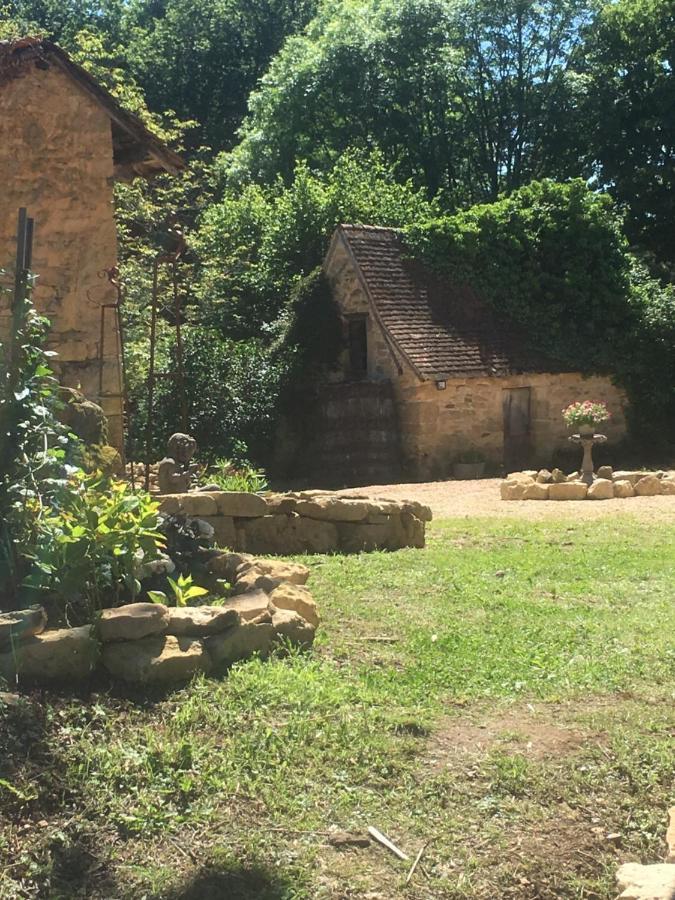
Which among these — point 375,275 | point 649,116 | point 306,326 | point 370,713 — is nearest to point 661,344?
point 375,275

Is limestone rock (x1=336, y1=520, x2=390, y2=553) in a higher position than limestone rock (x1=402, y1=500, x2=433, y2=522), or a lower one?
lower

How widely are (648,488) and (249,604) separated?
1057 cm

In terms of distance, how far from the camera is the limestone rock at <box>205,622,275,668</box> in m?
4.88

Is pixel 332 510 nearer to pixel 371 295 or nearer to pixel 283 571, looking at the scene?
pixel 283 571

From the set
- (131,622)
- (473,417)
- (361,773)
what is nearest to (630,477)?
(473,417)

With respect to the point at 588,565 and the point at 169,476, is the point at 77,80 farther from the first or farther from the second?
the point at 588,565

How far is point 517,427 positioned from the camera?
64.8 feet

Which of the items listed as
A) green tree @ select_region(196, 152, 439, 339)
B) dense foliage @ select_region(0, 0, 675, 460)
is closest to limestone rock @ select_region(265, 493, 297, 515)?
dense foliage @ select_region(0, 0, 675, 460)

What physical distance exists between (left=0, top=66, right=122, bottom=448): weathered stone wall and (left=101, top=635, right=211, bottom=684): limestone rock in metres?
4.43

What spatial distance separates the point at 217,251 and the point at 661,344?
11188 mm

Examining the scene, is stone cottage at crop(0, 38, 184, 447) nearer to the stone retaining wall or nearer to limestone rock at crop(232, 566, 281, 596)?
the stone retaining wall

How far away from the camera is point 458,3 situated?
3036cm

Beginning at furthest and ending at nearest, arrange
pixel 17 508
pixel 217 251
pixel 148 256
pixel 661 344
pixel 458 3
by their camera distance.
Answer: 1. pixel 458 3
2. pixel 217 251
3. pixel 661 344
4. pixel 148 256
5. pixel 17 508

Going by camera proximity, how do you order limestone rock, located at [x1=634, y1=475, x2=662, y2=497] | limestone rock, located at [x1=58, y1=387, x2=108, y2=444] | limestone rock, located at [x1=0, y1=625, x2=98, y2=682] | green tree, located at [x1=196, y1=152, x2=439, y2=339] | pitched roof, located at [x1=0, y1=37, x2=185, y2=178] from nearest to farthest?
limestone rock, located at [x1=0, y1=625, x2=98, y2=682], limestone rock, located at [x1=58, y1=387, x2=108, y2=444], pitched roof, located at [x1=0, y1=37, x2=185, y2=178], limestone rock, located at [x1=634, y1=475, x2=662, y2=497], green tree, located at [x1=196, y1=152, x2=439, y2=339]
